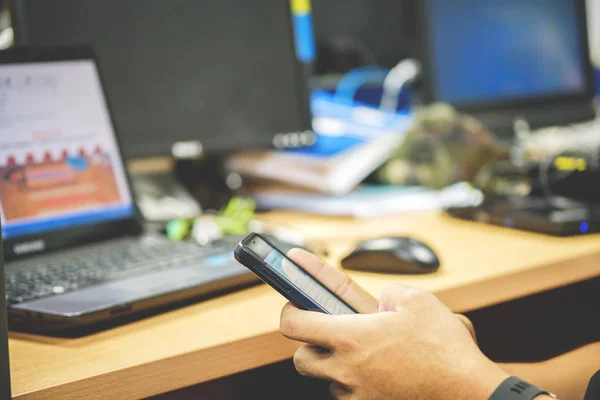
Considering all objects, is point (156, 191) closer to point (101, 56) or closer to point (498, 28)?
point (101, 56)

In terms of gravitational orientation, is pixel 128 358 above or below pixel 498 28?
below

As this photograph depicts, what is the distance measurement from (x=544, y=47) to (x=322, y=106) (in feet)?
2.25

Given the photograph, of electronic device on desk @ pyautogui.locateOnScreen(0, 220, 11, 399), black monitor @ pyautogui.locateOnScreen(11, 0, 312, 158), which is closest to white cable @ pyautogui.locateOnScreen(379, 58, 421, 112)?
black monitor @ pyautogui.locateOnScreen(11, 0, 312, 158)

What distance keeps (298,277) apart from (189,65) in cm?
68

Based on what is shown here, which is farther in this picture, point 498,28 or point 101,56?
point 498,28

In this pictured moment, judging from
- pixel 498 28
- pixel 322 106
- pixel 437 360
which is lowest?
pixel 437 360

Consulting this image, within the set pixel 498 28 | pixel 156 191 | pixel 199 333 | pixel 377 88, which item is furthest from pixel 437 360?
pixel 377 88

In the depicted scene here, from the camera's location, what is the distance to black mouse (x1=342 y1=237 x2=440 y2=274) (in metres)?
0.71

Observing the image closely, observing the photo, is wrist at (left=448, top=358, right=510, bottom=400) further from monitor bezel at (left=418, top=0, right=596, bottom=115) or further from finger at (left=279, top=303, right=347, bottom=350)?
monitor bezel at (left=418, top=0, right=596, bottom=115)

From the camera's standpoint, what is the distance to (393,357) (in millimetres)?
503

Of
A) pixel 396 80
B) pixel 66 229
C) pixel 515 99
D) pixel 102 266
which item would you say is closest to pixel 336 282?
pixel 102 266

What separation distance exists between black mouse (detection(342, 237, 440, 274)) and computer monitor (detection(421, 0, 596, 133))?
0.86 m

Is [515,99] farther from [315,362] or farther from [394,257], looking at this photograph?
[315,362]

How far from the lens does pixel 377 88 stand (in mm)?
2119
